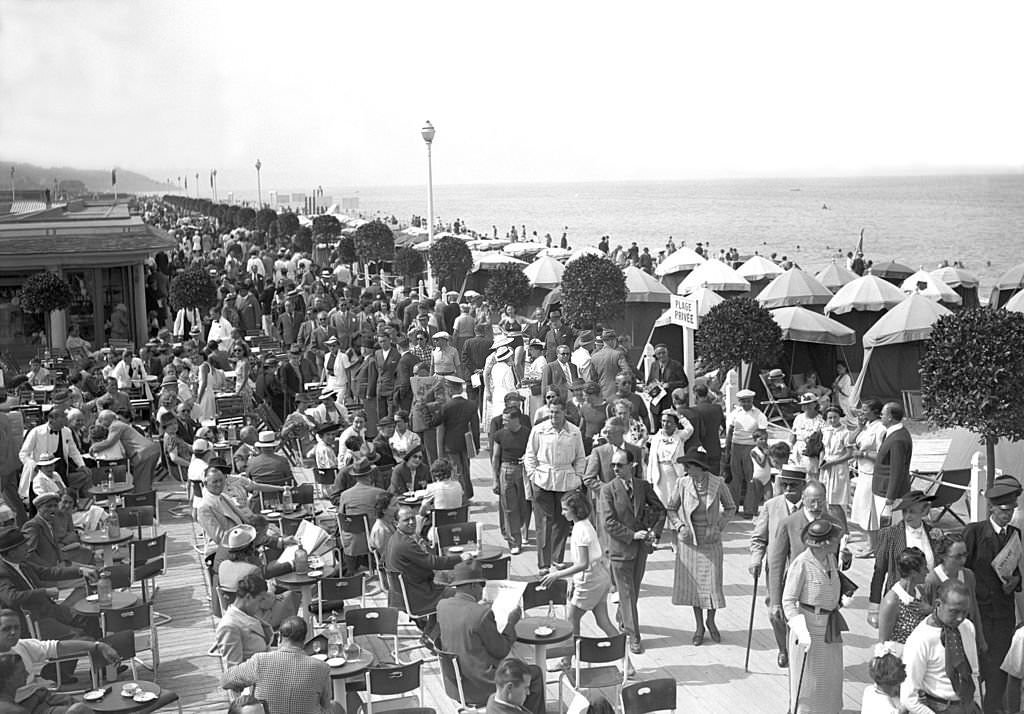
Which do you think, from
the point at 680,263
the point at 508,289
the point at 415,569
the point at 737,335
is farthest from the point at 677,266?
the point at 415,569

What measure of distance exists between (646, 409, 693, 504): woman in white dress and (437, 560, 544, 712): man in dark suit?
3047 millimetres

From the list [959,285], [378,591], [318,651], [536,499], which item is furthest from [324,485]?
[959,285]

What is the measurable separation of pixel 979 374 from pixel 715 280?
12.2m

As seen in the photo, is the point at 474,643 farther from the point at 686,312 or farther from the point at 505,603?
the point at 686,312

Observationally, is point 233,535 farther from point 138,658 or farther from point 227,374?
point 227,374

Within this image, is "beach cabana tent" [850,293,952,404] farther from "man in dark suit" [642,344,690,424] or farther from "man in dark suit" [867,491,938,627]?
"man in dark suit" [867,491,938,627]

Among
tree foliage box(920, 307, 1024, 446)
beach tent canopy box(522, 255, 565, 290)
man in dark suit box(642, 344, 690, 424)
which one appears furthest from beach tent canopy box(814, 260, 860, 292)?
tree foliage box(920, 307, 1024, 446)

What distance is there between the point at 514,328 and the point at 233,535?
11.0 metres

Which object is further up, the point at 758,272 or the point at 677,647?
the point at 758,272

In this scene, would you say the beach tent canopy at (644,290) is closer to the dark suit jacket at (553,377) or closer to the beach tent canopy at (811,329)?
the beach tent canopy at (811,329)

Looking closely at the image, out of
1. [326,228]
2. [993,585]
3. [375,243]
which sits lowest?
[993,585]

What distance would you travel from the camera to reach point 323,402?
13.9m

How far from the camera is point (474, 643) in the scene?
6.55m

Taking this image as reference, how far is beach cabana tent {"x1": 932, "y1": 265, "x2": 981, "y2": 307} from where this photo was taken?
25.5m
